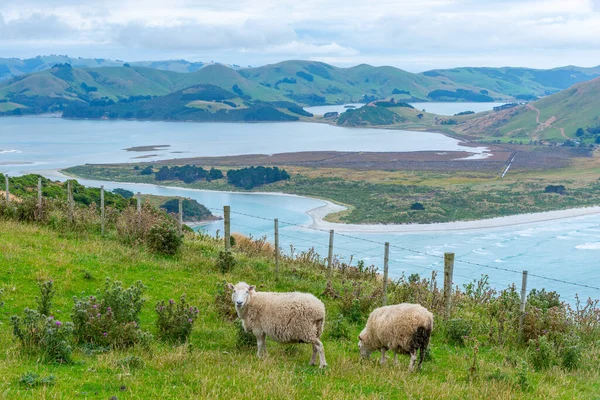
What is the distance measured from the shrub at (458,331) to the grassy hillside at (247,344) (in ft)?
0.06

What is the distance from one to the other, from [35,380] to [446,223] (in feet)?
177

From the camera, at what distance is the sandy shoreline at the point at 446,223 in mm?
54319

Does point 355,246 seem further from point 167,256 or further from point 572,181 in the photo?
point 572,181

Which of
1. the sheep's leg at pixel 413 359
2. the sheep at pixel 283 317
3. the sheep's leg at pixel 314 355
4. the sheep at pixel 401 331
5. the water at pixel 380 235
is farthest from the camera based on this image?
the water at pixel 380 235

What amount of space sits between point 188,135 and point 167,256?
14981 centimetres

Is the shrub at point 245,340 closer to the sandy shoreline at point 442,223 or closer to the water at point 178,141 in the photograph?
the sandy shoreline at point 442,223

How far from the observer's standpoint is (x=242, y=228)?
56656mm

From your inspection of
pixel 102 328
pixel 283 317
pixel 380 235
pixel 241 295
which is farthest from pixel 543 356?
pixel 380 235

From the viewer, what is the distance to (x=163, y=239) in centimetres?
1594

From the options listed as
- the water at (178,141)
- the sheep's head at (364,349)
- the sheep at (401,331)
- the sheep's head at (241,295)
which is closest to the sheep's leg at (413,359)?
the sheep at (401,331)

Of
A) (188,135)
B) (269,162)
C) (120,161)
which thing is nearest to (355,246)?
(269,162)

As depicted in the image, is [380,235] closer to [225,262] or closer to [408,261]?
[408,261]

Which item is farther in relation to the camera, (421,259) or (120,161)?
(120,161)

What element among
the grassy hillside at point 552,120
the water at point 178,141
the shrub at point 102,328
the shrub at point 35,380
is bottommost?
the water at point 178,141
